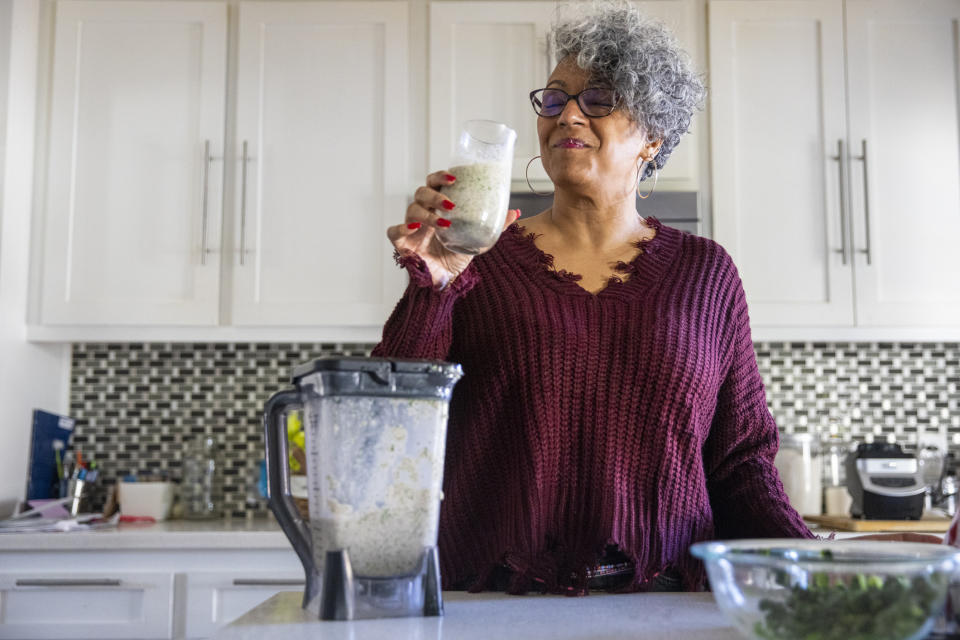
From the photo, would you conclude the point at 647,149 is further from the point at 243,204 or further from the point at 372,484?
the point at 243,204

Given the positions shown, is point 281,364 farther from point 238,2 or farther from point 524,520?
point 524,520

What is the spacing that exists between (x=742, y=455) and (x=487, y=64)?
1679 millimetres

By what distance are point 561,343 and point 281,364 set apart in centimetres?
184

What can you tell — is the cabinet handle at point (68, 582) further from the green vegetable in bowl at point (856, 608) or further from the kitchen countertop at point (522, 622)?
the green vegetable in bowl at point (856, 608)

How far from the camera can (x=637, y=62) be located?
129 centimetres

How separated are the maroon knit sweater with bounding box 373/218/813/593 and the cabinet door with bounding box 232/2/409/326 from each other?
136 cm

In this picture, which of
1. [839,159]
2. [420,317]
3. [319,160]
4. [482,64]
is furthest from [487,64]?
[420,317]

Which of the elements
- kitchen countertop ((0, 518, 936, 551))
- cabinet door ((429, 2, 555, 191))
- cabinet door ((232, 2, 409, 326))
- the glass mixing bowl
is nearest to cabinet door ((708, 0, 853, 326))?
cabinet door ((429, 2, 555, 191))

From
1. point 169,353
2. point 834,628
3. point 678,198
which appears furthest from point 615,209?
point 169,353

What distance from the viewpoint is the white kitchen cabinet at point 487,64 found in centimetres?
265

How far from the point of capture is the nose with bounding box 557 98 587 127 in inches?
48.9

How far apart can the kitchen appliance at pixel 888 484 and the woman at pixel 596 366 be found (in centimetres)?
136

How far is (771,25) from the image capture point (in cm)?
268

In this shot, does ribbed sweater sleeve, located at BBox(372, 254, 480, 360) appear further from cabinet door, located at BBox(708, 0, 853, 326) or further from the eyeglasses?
cabinet door, located at BBox(708, 0, 853, 326)
